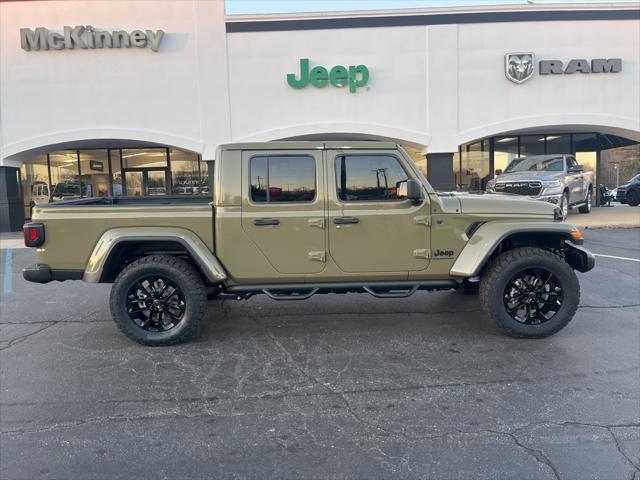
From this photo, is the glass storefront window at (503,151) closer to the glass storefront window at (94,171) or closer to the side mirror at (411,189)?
the glass storefront window at (94,171)

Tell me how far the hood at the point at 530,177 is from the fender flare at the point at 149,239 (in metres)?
11.0

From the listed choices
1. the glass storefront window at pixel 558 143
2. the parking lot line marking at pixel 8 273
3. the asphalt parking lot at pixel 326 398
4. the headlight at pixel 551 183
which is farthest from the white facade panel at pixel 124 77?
the glass storefront window at pixel 558 143

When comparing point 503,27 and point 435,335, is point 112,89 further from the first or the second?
point 435,335

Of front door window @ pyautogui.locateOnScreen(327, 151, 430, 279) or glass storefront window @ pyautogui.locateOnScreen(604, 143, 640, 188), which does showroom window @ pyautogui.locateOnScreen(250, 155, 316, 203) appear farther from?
glass storefront window @ pyautogui.locateOnScreen(604, 143, 640, 188)

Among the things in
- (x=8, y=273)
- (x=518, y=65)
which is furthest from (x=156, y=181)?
(x=518, y=65)

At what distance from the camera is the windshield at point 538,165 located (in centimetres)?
1398

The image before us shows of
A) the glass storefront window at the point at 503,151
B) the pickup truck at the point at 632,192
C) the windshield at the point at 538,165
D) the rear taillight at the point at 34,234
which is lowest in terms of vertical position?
the pickup truck at the point at 632,192

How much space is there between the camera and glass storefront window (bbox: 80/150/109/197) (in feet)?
64.3

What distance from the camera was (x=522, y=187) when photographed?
13312mm

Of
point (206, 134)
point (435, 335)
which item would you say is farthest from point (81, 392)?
point (206, 134)

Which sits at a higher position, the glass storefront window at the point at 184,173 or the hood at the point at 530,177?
the glass storefront window at the point at 184,173

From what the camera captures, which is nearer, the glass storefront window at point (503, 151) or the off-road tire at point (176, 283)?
the off-road tire at point (176, 283)

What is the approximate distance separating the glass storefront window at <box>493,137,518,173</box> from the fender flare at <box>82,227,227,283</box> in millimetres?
17906

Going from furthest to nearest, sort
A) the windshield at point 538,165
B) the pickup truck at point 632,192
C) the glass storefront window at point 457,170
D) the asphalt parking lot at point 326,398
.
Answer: the pickup truck at point 632,192 → the glass storefront window at point 457,170 → the windshield at point 538,165 → the asphalt parking lot at point 326,398
